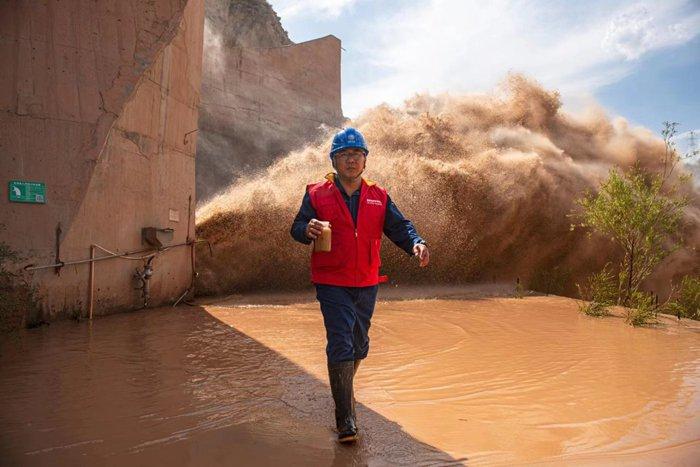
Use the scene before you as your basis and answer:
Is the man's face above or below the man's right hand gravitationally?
above

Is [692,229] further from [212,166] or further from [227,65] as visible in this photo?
[227,65]

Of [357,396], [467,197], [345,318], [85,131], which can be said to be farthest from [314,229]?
[467,197]

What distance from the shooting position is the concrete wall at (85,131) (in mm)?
5637

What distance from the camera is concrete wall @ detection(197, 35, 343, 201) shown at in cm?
1892

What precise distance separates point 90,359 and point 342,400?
2630mm

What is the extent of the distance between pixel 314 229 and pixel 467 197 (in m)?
8.89

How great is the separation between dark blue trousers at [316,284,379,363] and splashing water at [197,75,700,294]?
6890 millimetres

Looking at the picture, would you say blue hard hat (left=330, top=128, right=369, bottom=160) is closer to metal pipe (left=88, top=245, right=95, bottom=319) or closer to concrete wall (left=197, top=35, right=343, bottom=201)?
metal pipe (left=88, top=245, right=95, bottom=319)

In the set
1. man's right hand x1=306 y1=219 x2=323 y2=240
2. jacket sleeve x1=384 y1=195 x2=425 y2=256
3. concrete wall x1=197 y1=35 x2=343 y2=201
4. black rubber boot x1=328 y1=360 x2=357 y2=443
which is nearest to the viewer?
black rubber boot x1=328 y1=360 x2=357 y2=443

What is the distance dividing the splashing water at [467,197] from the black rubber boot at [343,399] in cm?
710

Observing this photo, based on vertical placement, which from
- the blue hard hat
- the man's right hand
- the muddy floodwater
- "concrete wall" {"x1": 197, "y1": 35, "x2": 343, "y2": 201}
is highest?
"concrete wall" {"x1": 197, "y1": 35, "x2": 343, "y2": 201}

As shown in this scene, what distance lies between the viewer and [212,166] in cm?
1842

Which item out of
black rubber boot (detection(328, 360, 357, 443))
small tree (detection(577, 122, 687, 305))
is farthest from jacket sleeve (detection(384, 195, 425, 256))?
small tree (detection(577, 122, 687, 305))

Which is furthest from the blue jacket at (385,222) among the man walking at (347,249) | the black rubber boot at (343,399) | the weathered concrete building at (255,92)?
the weathered concrete building at (255,92)
